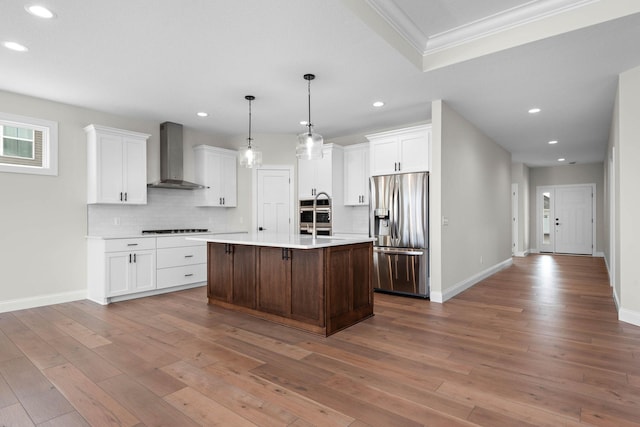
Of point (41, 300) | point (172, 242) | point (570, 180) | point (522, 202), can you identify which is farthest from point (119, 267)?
point (570, 180)

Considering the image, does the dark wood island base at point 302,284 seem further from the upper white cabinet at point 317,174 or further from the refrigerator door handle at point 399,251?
the upper white cabinet at point 317,174

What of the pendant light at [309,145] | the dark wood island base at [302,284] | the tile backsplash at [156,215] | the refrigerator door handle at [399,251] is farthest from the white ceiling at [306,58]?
the refrigerator door handle at [399,251]

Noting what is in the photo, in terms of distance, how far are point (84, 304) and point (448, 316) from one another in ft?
14.9

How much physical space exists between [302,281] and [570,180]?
Answer: 33.7 feet

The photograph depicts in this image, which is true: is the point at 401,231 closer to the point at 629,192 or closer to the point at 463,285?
the point at 463,285

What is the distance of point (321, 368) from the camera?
257 centimetres

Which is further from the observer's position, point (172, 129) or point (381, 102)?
point (172, 129)

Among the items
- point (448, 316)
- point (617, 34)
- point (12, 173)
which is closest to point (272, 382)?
point (448, 316)

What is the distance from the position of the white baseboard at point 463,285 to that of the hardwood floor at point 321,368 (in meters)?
0.35

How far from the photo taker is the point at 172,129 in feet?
18.4

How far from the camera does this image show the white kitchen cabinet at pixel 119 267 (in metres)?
4.50

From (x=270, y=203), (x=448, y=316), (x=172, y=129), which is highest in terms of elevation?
(x=172, y=129)

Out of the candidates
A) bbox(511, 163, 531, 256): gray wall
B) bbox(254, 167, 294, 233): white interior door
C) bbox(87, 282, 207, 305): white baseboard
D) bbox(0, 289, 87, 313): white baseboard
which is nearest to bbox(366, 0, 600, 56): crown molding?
bbox(254, 167, 294, 233): white interior door

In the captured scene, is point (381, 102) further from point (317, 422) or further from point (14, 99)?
point (14, 99)
